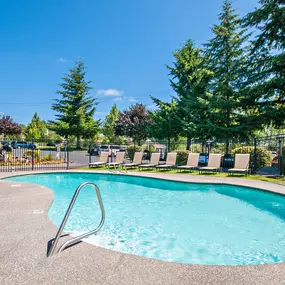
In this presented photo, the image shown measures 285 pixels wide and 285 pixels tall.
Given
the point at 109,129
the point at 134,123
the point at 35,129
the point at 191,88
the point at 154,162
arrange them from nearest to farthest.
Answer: the point at 154,162 → the point at 191,88 → the point at 134,123 → the point at 109,129 → the point at 35,129

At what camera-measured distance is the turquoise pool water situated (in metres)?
4.34

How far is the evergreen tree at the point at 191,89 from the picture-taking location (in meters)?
19.5

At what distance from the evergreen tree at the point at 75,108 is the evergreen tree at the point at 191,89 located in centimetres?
1962

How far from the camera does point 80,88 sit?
40.1 m

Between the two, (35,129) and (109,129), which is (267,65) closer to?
(109,129)

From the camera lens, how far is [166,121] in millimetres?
24531

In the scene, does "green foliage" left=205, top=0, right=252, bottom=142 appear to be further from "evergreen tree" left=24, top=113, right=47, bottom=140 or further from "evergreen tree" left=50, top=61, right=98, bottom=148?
"evergreen tree" left=24, top=113, right=47, bottom=140

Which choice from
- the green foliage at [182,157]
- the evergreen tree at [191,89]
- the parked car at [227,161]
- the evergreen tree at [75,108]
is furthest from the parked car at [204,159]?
the evergreen tree at [75,108]

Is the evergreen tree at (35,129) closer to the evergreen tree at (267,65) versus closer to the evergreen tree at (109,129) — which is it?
the evergreen tree at (109,129)

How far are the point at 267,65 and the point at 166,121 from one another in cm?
1134

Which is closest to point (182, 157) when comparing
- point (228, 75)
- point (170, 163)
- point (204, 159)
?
point (204, 159)

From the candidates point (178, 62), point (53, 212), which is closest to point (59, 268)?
point (53, 212)

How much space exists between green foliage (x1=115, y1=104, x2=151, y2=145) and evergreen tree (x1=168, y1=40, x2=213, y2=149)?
10387mm

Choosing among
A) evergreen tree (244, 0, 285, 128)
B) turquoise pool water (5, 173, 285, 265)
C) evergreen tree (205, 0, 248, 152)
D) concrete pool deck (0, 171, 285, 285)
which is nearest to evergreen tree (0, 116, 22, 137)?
turquoise pool water (5, 173, 285, 265)
